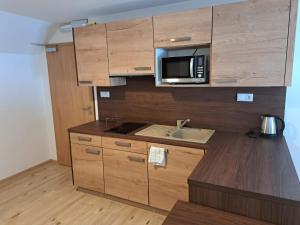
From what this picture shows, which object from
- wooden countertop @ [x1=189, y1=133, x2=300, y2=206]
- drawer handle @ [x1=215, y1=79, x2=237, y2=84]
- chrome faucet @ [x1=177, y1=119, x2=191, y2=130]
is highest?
drawer handle @ [x1=215, y1=79, x2=237, y2=84]

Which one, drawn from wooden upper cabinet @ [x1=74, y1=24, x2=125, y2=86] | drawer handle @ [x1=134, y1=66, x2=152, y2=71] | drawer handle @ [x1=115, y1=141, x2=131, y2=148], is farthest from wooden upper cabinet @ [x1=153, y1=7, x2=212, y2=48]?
drawer handle @ [x1=115, y1=141, x2=131, y2=148]

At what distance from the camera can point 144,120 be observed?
2.85m

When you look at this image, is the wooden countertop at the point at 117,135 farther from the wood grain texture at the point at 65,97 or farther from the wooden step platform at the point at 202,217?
the wooden step platform at the point at 202,217

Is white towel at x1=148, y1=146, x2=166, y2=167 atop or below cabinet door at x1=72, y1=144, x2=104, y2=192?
atop

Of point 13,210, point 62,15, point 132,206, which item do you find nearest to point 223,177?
point 132,206

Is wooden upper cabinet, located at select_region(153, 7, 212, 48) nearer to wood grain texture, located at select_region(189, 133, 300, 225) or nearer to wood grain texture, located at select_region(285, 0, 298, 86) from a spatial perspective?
wood grain texture, located at select_region(285, 0, 298, 86)

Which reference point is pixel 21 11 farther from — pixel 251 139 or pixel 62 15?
pixel 251 139

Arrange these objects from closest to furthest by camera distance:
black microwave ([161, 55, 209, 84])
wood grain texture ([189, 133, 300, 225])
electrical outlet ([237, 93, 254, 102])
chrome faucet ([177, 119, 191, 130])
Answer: wood grain texture ([189, 133, 300, 225]), black microwave ([161, 55, 209, 84]), electrical outlet ([237, 93, 254, 102]), chrome faucet ([177, 119, 191, 130])

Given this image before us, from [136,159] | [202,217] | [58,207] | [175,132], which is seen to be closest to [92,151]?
[136,159]

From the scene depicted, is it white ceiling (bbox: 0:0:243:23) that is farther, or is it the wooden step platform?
white ceiling (bbox: 0:0:243:23)

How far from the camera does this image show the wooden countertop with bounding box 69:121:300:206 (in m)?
1.15

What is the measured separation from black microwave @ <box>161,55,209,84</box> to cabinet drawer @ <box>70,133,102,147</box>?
1.03 metres

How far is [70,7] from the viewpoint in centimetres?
244

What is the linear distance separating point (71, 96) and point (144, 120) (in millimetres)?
1347
